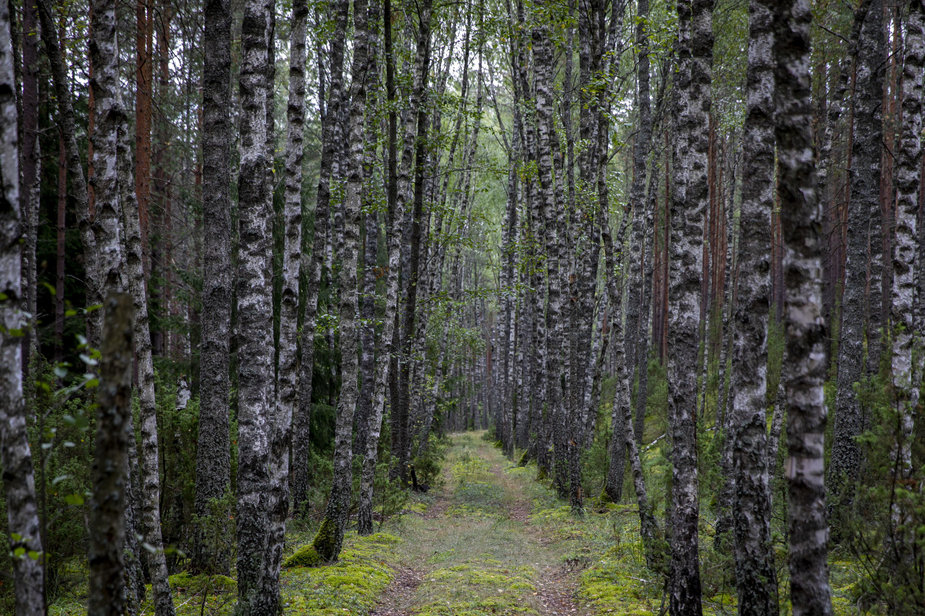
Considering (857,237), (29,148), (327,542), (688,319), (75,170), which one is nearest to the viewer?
(688,319)

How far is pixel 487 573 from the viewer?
779 cm

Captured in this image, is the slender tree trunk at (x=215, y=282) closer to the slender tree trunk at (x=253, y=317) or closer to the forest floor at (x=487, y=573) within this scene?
the forest floor at (x=487, y=573)

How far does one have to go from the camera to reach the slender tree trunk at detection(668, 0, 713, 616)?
16.4 ft

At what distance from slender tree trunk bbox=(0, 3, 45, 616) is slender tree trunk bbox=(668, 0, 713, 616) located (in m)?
4.66

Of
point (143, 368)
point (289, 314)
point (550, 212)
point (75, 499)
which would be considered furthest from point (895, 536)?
point (550, 212)

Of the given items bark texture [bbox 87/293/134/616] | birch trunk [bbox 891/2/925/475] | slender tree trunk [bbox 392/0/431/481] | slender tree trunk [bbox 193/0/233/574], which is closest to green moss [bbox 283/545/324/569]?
slender tree trunk [bbox 193/0/233/574]

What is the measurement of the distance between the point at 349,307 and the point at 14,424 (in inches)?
248

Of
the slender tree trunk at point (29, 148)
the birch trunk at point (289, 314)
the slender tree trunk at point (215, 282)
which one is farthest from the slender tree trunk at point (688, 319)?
the slender tree trunk at point (29, 148)

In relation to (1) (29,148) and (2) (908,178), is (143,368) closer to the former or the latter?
(1) (29,148)

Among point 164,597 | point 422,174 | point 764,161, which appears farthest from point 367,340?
point 764,161

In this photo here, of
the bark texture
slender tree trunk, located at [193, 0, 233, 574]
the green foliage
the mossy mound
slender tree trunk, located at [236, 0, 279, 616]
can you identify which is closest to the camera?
the bark texture

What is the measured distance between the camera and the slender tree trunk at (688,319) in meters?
5.00

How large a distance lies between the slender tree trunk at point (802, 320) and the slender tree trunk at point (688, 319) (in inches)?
77.5

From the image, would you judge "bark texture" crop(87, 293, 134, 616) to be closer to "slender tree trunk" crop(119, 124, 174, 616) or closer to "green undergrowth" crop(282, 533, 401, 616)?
"slender tree trunk" crop(119, 124, 174, 616)
